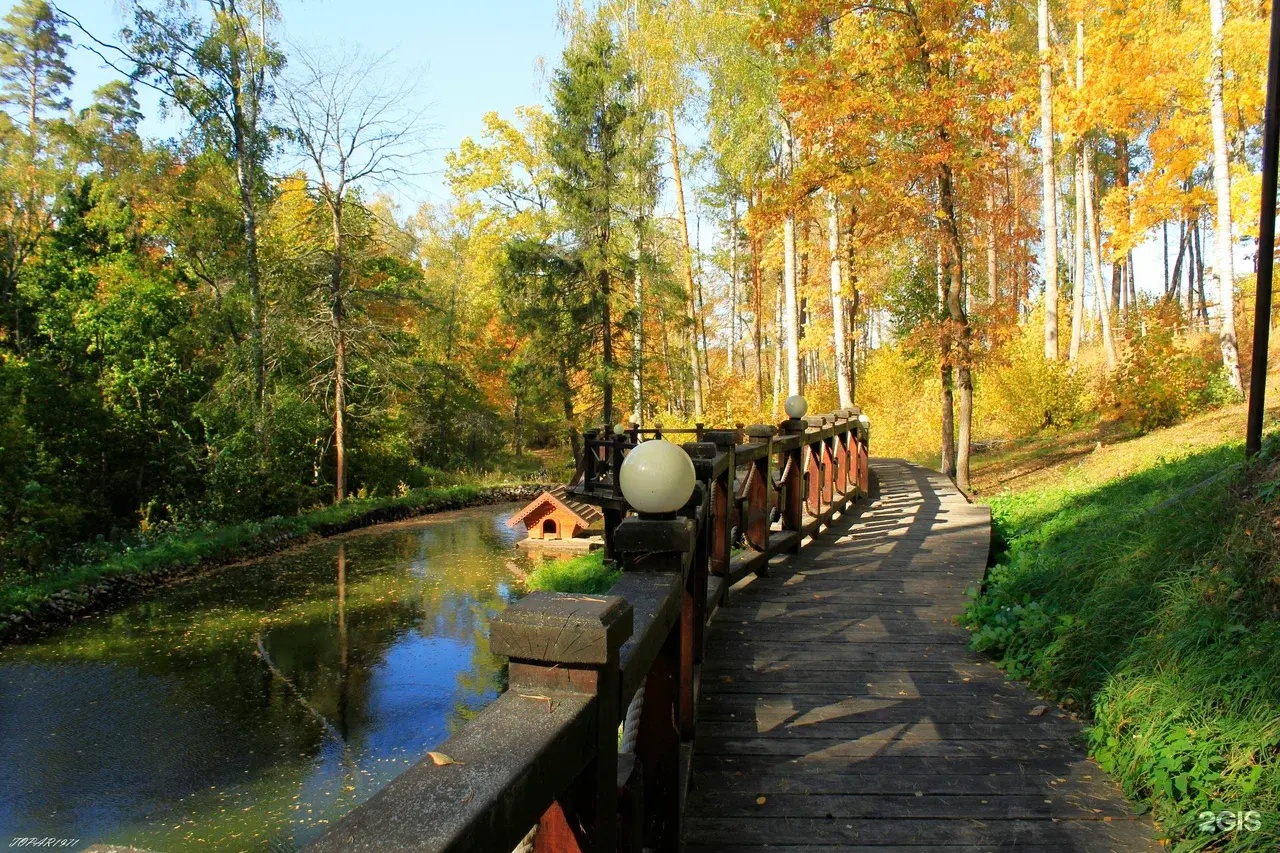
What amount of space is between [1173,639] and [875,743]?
3.89 ft

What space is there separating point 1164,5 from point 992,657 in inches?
635

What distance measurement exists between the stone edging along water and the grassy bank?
32.8ft

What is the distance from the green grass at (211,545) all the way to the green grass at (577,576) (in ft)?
17.4

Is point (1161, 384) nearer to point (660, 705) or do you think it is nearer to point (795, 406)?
point (795, 406)

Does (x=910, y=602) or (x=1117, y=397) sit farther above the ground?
(x=1117, y=397)

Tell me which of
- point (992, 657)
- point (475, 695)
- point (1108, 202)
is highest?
point (1108, 202)

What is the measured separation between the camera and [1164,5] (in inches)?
562

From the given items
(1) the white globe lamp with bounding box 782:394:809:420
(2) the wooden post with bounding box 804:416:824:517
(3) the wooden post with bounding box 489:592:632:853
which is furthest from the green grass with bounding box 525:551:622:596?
(3) the wooden post with bounding box 489:592:632:853

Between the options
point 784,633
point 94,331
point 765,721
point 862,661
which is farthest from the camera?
point 94,331

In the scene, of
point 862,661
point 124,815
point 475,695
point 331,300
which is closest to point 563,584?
point 475,695

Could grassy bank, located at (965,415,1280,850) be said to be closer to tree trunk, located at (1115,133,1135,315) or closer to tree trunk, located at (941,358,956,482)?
tree trunk, located at (941,358,956,482)

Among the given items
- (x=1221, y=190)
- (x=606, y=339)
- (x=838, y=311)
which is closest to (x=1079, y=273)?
(x=838, y=311)

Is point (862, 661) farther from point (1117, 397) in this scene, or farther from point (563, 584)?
point (1117, 397)

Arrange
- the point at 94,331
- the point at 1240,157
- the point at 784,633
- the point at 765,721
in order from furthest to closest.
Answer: the point at 1240,157 → the point at 94,331 → the point at 784,633 → the point at 765,721
